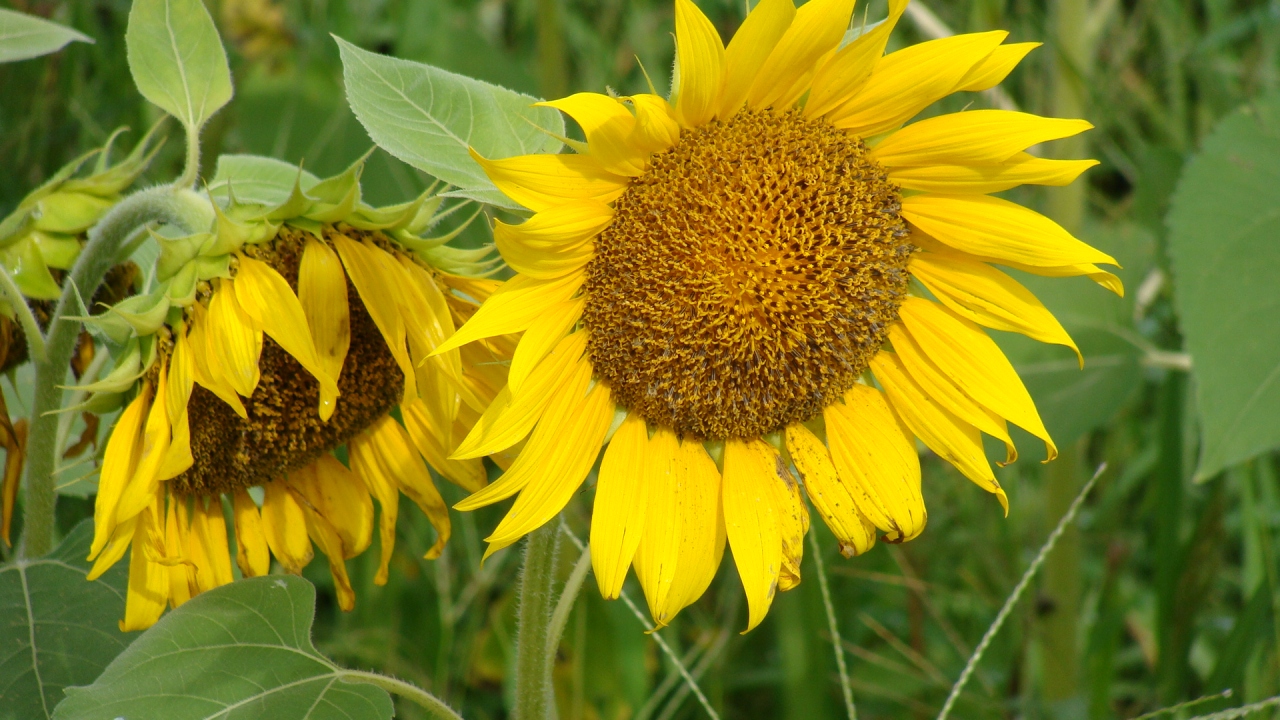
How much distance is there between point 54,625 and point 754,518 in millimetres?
671

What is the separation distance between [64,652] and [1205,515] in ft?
5.30

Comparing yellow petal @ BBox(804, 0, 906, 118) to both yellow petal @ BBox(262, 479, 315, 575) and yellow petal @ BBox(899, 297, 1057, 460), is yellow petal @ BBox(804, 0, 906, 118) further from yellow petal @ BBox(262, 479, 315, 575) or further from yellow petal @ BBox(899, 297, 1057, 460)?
yellow petal @ BBox(262, 479, 315, 575)

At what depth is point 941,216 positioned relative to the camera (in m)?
1.00

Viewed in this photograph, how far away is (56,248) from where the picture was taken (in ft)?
3.50

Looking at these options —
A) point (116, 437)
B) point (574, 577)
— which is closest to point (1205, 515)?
point (574, 577)

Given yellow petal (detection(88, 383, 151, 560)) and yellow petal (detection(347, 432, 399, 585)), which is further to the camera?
yellow petal (detection(347, 432, 399, 585))

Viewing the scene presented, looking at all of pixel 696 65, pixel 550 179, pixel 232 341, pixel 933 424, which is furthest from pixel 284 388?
pixel 933 424

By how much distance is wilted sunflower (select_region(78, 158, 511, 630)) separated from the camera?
94 cm

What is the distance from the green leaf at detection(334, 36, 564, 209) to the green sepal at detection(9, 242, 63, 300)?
1.09 ft

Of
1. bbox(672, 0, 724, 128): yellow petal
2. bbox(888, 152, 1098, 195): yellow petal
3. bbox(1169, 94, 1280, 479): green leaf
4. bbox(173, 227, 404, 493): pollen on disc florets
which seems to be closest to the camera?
bbox(672, 0, 724, 128): yellow petal

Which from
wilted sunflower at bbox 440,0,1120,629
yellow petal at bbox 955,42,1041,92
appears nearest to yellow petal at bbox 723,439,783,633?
wilted sunflower at bbox 440,0,1120,629

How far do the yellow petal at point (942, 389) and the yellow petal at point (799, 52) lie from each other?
24cm

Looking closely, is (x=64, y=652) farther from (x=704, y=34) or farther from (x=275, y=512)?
(x=704, y=34)

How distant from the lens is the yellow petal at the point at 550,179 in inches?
33.8
